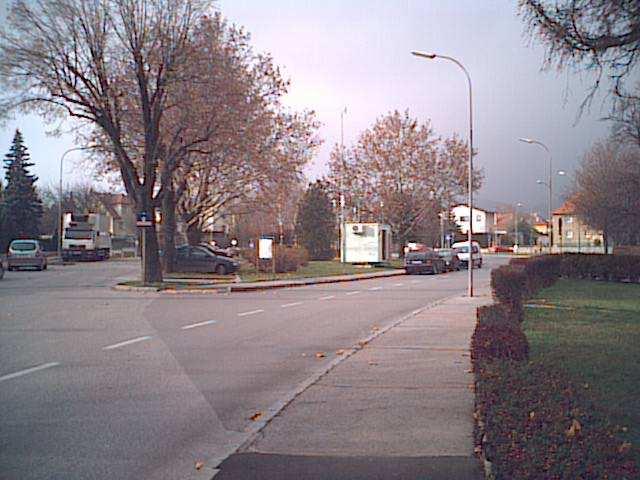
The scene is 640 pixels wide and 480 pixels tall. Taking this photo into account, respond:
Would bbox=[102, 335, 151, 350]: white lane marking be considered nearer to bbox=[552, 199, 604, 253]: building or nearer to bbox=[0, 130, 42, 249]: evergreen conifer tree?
bbox=[552, 199, 604, 253]: building

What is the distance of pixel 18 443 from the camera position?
7238 millimetres

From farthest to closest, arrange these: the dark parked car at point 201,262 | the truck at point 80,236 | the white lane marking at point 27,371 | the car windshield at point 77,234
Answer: the car windshield at point 77,234 < the truck at point 80,236 < the dark parked car at point 201,262 < the white lane marking at point 27,371

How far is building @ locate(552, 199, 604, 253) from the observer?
2294 inches

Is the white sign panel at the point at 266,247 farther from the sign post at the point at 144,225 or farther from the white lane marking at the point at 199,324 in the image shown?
the white lane marking at the point at 199,324

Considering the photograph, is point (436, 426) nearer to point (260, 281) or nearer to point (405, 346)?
point (405, 346)

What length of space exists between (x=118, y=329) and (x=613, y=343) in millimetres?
9629

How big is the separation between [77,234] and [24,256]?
15.1 meters

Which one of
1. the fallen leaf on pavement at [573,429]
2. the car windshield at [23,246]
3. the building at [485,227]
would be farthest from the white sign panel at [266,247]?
the building at [485,227]

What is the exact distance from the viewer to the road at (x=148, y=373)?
22.8 ft

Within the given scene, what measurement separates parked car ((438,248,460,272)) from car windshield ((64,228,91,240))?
2697 centimetres

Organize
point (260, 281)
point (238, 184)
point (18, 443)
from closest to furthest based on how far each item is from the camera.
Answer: point (18, 443), point (260, 281), point (238, 184)

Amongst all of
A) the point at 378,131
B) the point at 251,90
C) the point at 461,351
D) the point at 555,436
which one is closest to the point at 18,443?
the point at 555,436

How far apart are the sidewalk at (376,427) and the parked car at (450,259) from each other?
3941 cm

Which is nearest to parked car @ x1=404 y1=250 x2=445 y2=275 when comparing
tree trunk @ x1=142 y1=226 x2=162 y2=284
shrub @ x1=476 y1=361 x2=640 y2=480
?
tree trunk @ x1=142 y1=226 x2=162 y2=284
